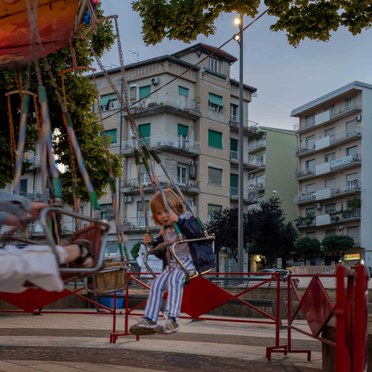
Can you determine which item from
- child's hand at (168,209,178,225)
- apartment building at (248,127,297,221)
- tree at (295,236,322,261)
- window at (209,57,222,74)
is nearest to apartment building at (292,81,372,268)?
apartment building at (248,127,297,221)

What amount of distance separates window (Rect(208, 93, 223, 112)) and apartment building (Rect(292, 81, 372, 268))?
15.7 meters

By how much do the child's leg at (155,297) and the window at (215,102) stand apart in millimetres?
44361

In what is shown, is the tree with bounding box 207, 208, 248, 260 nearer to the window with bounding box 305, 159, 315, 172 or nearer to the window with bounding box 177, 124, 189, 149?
the window with bounding box 177, 124, 189, 149

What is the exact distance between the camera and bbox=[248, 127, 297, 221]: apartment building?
69.2 meters

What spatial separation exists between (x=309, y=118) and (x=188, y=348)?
198 feet

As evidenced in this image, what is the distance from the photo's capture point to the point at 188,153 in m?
48.9

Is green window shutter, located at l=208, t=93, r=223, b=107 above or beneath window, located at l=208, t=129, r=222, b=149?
above

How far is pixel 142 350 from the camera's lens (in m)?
9.23

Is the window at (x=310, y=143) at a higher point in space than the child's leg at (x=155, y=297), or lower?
higher

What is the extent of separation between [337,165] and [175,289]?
190 ft

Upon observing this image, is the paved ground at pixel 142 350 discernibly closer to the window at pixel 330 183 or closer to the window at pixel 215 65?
the window at pixel 215 65

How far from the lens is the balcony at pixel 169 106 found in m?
46.9

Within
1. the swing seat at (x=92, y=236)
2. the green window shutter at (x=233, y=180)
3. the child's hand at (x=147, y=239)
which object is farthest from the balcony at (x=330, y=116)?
the swing seat at (x=92, y=236)

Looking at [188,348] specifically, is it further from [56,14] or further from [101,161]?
[101,161]
